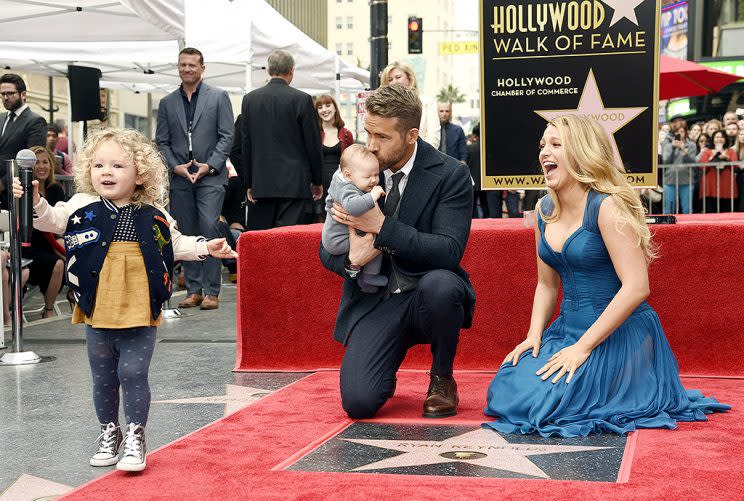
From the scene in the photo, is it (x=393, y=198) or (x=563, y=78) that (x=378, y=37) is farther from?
(x=393, y=198)

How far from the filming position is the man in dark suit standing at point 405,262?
182 inches

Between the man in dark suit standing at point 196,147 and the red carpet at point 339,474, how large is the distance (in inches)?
174

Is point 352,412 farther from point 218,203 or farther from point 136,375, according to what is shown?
point 218,203

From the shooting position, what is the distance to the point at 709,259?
5527mm

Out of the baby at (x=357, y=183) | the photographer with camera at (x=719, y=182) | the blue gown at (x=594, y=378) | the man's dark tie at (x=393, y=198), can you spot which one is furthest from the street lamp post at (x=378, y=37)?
the blue gown at (x=594, y=378)

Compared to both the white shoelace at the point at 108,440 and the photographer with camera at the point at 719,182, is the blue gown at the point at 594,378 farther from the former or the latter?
the photographer with camera at the point at 719,182

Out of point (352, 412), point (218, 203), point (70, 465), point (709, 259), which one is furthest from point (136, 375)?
point (218, 203)

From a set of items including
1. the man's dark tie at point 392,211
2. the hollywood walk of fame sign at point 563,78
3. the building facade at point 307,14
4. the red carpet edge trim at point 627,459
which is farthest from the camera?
the building facade at point 307,14

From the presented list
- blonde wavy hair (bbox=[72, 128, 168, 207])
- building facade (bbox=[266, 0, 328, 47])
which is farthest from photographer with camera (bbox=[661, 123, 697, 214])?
building facade (bbox=[266, 0, 328, 47])

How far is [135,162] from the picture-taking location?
401cm

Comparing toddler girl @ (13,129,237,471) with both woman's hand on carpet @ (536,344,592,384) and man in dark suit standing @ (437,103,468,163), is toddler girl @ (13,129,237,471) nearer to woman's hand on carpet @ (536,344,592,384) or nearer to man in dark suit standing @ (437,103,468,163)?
woman's hand on carpet @ (536,344,592,384)

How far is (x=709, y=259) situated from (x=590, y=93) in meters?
1.17

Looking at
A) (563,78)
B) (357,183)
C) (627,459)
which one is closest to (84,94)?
(563,78)

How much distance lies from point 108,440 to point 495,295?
8.00 feet
